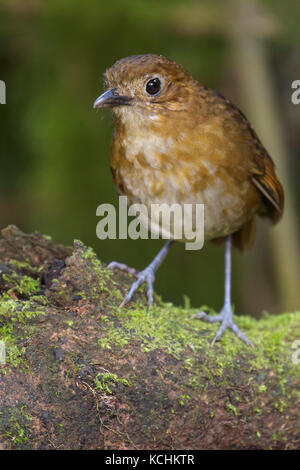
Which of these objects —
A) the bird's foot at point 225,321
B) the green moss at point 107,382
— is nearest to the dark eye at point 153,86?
the bird's foot at point 225,321

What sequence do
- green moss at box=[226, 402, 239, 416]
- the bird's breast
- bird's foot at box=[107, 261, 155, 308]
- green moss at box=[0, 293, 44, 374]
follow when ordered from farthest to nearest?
the bird's breast
bird's foot at box=[107, 261, 155, 308]
green moss at box=[226, 402, 239, 416]
green moss at box=[0, 293, 44, 374]

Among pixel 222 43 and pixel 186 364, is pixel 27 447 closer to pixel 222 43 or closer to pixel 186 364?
pixel 186 364

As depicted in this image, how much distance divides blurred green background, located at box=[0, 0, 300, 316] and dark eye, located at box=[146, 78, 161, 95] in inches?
88.6

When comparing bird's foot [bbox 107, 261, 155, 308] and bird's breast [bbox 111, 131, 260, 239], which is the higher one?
bird's breast [bbox 111, 131, 260, 239]

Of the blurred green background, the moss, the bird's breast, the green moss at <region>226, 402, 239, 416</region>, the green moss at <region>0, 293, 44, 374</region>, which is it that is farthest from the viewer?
the blurred green background

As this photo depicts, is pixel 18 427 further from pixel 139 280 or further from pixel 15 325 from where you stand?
pixel 139 280

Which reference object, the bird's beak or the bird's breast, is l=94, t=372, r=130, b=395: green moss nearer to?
the bird's breast

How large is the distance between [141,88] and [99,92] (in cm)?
235

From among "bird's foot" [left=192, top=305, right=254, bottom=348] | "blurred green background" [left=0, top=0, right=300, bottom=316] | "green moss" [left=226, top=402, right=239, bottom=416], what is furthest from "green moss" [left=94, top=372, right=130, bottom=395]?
"blurred green background" [left=0, top=0, right=300, bottom=316]

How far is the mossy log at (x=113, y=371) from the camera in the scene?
258 centimetres

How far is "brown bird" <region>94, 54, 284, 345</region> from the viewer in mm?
3221

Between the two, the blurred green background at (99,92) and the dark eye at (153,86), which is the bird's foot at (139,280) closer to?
the dark eye at (153,86)

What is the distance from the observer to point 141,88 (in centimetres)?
321

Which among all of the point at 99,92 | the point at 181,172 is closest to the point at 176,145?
the point at 181,172
